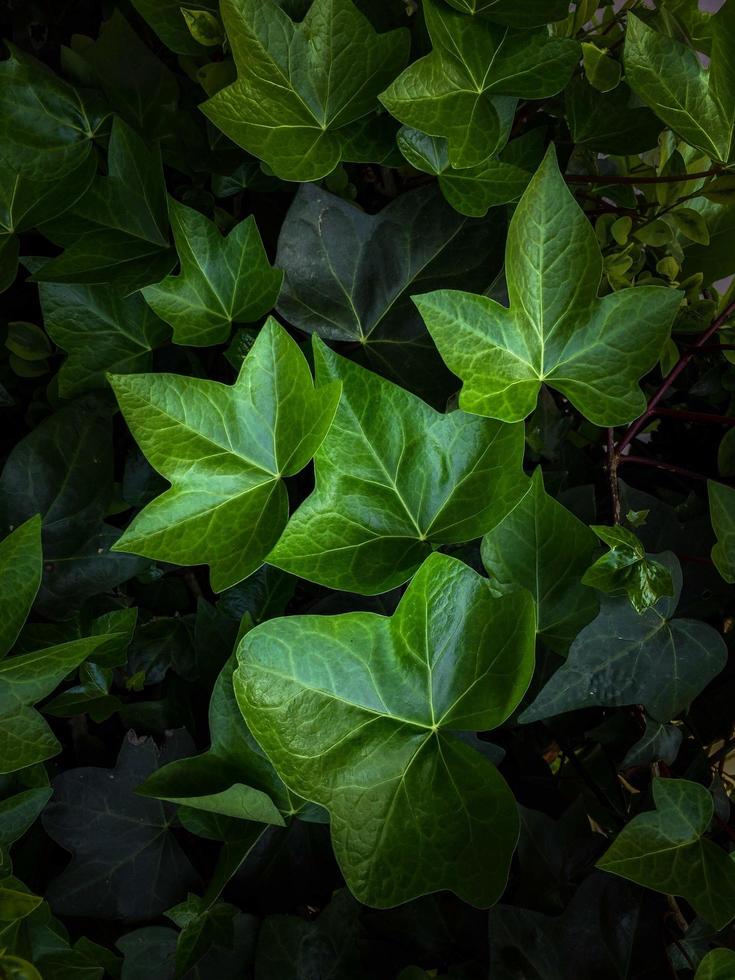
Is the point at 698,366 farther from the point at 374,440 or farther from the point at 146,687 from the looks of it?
the point at 146,687

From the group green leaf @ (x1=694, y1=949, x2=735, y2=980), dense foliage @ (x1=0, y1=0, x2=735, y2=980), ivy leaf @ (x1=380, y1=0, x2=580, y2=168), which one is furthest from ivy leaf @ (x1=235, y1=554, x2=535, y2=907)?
ivy leaf @ (x1=380, y1=0, x2=580, y2=168)

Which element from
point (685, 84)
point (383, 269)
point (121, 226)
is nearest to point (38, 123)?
point (121, 226)

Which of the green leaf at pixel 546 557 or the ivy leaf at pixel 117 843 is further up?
the green leaf at pixel 546 557

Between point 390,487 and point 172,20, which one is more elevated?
point 172,20

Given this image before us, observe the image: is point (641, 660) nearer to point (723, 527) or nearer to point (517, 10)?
point (723, 527)

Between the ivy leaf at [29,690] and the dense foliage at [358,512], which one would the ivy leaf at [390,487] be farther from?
the ivy leaf at [29,690]

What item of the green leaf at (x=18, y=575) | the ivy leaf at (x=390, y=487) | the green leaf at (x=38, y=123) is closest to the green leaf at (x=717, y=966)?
the ivy leaf at (x=390, y=487)

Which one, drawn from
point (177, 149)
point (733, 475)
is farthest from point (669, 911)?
point (177, 149)
